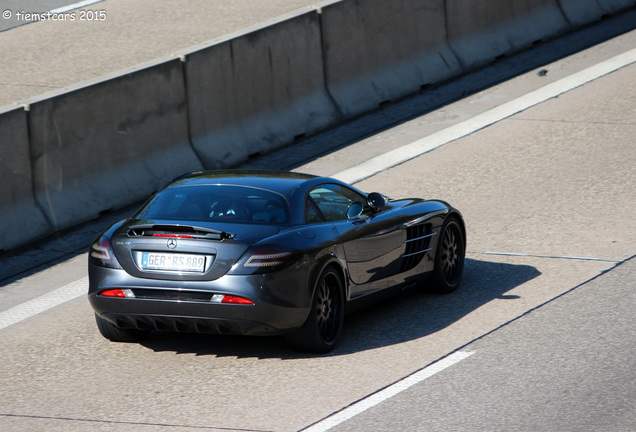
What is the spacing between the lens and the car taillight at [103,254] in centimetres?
749

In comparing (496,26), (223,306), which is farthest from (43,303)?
(496,26)

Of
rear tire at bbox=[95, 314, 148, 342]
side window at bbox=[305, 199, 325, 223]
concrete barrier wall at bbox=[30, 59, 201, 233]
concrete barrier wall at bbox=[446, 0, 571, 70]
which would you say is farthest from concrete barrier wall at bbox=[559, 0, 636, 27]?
rear tire at bbox=[95, 314, 148, 342]

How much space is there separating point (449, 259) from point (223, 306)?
2.84 meters

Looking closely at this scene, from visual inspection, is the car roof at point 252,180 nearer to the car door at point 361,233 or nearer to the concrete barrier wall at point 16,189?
the car door at point 361,233

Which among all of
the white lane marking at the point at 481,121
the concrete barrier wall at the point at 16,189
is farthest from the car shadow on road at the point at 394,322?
the white lane marking at the point at 481,121

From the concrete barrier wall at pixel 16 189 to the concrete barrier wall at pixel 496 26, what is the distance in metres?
9.14

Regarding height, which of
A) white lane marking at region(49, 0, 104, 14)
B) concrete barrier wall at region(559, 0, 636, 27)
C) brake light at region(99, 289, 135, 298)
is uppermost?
white lane marking at region(49, 0, 104, 14)

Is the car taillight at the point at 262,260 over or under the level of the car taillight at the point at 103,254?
under

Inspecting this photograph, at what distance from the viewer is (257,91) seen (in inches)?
567

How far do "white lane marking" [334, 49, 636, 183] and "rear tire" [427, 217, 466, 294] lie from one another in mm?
3801

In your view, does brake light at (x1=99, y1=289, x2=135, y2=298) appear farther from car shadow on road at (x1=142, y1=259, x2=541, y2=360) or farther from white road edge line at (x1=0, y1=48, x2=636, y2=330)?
white road edge line at (x1=0, y1=48, x2=636, y2=330)

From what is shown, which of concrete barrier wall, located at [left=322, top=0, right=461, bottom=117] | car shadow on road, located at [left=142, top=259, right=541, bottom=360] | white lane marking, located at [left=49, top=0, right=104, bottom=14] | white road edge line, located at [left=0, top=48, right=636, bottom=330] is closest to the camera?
car shadow on road, located at [left=142, top=259, right=541, bottom=360]

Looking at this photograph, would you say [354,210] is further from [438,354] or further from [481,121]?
[481,121]

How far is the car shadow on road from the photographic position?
7.80 meters
